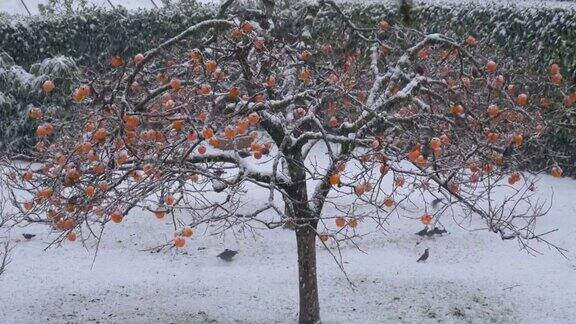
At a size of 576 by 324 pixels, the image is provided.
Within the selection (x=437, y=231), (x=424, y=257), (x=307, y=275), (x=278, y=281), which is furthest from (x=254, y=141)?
(x=437, y=231)

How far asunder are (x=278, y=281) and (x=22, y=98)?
630 cm

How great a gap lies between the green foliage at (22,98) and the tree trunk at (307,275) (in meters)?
6.13

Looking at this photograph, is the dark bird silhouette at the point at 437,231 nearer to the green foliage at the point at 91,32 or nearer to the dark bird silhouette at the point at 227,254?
the dark bird silhouette at the point at 227,254

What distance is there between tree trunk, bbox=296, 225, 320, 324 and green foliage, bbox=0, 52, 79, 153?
6127 mm

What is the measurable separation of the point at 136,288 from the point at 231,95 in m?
2.91

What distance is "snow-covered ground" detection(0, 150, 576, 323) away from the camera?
210 inches

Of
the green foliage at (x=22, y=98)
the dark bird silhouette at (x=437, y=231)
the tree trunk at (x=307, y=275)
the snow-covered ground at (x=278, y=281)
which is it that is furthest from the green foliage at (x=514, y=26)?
the green foliage at (x=22, y=98)

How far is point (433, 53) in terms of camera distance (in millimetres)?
6441

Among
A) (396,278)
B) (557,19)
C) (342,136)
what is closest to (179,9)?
(557,19)

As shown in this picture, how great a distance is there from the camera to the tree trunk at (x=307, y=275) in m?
4.73

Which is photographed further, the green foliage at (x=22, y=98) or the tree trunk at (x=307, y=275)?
the green foliage at (x=22, y=98)

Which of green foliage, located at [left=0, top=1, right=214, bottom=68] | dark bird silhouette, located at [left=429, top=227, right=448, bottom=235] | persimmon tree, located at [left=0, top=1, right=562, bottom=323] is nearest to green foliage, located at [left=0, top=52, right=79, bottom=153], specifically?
green foliage, located at [left=0, top=1, right=214, bottom=68]

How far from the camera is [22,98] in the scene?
10141mm

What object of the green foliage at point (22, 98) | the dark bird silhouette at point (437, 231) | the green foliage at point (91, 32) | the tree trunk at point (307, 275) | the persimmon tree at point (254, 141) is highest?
the green foliage at point (91, 32)
